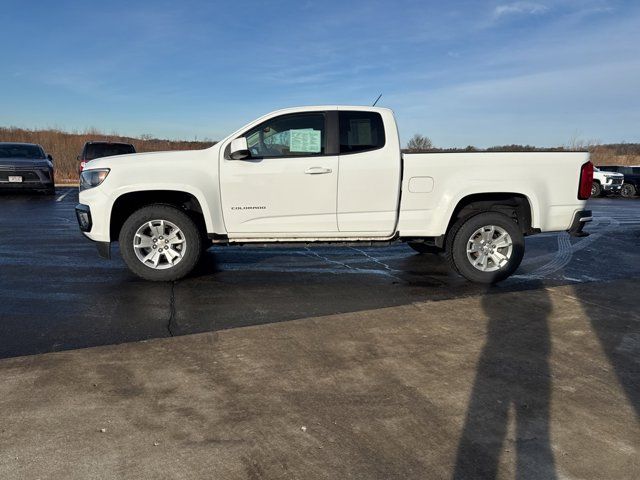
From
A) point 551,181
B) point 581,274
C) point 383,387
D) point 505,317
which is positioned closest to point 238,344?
point 383,387

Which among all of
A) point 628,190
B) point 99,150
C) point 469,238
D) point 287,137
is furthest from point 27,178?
point 628,190

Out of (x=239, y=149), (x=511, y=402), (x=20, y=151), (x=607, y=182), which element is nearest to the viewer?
(x=511, y=402)

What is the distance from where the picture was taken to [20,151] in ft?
55.3

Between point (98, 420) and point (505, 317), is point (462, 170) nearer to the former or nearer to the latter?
point (505, 317)

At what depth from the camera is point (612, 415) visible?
10.1ft

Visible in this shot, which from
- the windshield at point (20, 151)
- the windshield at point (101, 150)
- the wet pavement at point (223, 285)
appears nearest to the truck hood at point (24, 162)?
the windshield at point (20, 151)

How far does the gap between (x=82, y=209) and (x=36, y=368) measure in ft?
9.52

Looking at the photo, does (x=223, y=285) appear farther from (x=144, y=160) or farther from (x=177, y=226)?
(x=144, y=160)

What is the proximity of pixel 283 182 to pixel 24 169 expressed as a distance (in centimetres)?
1328

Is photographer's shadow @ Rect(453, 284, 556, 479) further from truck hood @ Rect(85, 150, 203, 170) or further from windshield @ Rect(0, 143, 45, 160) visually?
windshield @ Rect(0, 143, 45, 160)

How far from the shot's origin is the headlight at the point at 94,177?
5.92 metres

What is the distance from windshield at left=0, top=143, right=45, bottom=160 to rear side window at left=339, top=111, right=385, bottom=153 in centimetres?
1441

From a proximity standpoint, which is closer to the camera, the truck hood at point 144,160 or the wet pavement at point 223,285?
the wet pavement at point 223,285

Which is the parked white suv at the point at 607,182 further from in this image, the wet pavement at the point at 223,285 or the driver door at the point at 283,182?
the driver door at the point at 283,182
